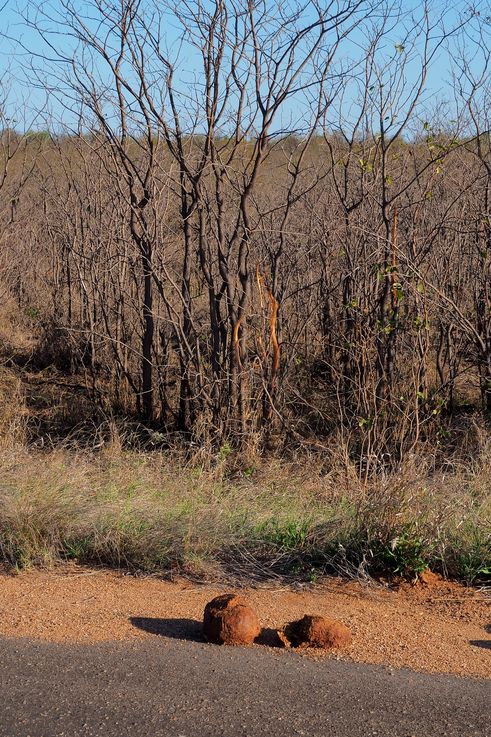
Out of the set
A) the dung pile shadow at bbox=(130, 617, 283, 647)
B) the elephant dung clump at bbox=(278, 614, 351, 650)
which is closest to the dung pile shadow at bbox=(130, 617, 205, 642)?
the dung pile shadow at bbox=(130, 617, 283, 647)

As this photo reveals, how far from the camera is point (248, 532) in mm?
5289

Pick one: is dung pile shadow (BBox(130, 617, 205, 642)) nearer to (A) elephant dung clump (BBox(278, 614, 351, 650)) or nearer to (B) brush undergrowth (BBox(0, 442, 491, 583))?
(A) elephant dung clump (BBox(278, 614, 351, 650))

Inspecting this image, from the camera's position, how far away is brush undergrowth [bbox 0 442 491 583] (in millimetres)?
4883

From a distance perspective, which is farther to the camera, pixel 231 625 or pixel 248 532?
pixel 248 532

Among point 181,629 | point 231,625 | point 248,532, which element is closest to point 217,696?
point 231,625

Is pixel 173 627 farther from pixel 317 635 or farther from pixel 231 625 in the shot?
pixel 317 635

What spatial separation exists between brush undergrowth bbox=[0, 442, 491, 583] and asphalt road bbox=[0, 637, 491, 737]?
3.77 ft

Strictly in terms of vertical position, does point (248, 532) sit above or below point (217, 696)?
above

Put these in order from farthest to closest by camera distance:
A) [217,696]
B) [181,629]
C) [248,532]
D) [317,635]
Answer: [248,532]
[181,629]
[317,635]
[217,696]

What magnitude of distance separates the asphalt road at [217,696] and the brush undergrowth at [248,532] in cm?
Answer: 115

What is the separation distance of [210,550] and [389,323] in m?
3.89

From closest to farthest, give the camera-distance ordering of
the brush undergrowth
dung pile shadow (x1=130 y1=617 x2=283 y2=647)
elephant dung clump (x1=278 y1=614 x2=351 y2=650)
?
elephant dung clump (x1=278 y1=614 x2=351 y2=650) < dung pile shadow (x1=130 y1=617 x2=283 y2=647) < the brush undergrowth

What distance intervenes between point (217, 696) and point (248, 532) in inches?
77.4

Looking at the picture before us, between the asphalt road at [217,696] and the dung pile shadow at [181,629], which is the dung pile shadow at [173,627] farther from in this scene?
the asphalt road at [217,696]
